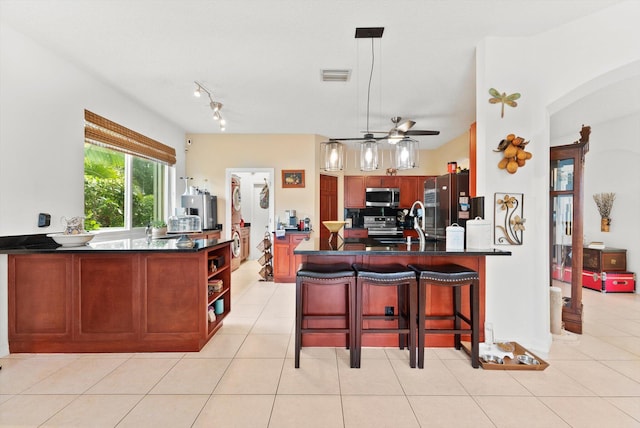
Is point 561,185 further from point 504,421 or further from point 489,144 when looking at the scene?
point 504,421

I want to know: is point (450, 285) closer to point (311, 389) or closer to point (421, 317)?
point (421, 317)

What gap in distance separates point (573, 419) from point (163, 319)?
9.58ft

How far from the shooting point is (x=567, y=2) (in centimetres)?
228

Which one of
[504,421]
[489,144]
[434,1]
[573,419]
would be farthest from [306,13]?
[573,419]

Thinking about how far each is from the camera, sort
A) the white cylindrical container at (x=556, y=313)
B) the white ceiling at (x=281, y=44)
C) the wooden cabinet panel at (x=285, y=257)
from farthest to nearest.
A: the wooden cabinet panel at (x=285, y=257) → the white cylindrical container at (x=556, y=313) → the white ceiling at (x=281, y=44)

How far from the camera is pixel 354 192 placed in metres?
7.06

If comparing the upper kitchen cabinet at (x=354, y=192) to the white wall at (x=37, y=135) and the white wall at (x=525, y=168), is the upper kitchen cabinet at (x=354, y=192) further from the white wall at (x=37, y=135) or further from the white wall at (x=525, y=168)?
the white wall at (x=37, y=135)

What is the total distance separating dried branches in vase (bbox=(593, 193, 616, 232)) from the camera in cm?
485

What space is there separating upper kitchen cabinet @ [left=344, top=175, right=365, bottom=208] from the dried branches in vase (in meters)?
4.05

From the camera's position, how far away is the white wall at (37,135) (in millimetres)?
2547

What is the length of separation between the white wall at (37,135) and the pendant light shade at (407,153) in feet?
10.9

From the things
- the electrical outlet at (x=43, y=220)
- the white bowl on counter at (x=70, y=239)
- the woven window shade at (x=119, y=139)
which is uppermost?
the woven window shade at (x=119, y=139)

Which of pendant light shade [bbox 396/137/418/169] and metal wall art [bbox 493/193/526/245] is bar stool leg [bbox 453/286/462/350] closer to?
metal wall art [bbox 493/193/526/245]

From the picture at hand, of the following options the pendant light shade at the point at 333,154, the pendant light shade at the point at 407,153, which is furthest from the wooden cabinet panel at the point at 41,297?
the pendant light shade at the point at 407,153
